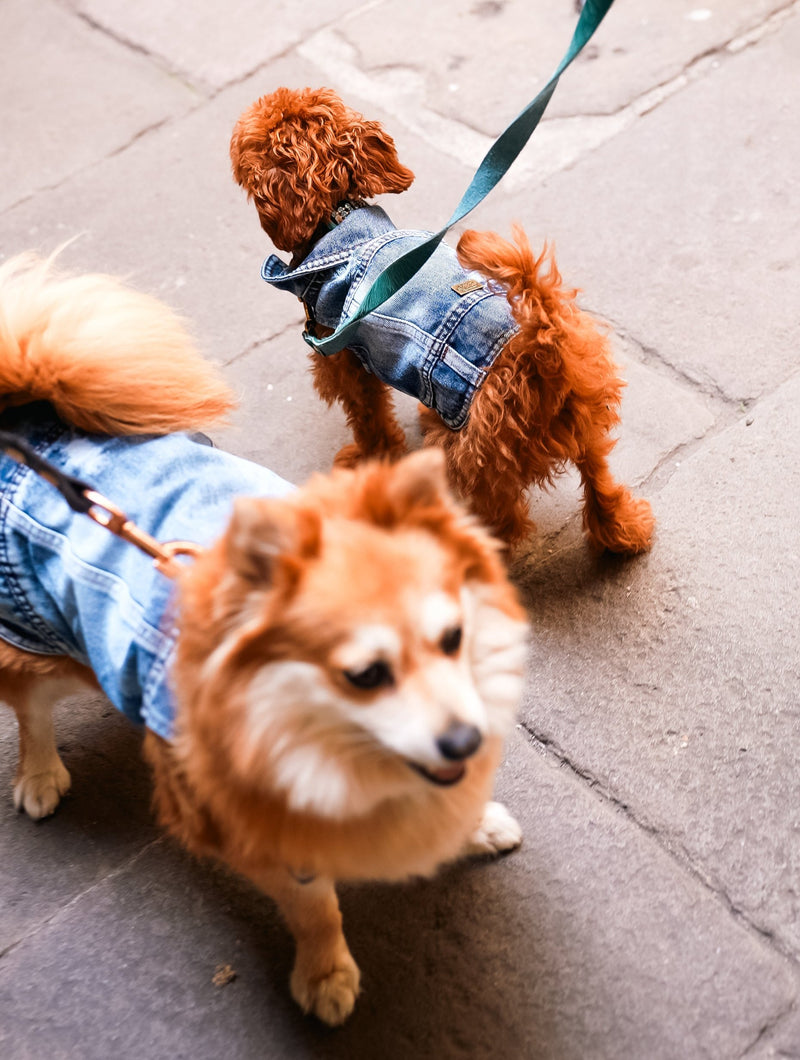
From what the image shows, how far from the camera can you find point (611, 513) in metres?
2.05

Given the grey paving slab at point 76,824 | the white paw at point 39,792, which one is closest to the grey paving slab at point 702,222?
the grey paving slab at point 76,824

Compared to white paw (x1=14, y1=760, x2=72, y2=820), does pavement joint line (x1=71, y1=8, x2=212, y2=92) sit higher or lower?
higher

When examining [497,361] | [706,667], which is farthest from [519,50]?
[706,667]

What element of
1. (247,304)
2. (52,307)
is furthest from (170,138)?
(52,307)

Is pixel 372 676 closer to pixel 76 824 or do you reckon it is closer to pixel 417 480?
pixel 417 480

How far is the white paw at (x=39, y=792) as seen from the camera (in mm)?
1906

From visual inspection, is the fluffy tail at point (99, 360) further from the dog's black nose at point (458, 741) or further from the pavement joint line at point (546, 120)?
the pavement joint line at point (546, 120)

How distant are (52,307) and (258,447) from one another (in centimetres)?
102

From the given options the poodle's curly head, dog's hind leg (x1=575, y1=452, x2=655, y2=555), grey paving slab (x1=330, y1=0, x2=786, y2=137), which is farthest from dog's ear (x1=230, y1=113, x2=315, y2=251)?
grey paving slab (x1=330, y1=0, x2=786, y2=137)

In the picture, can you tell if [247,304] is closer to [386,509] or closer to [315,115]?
[315,115]

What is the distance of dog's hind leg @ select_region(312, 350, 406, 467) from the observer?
2199 mm

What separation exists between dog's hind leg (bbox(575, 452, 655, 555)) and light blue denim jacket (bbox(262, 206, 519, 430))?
1.18ft

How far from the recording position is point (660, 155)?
299cm

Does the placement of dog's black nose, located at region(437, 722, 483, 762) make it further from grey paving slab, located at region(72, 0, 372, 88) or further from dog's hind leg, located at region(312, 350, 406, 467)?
grey paving slab, located at region(72, 0, 372, 88)
